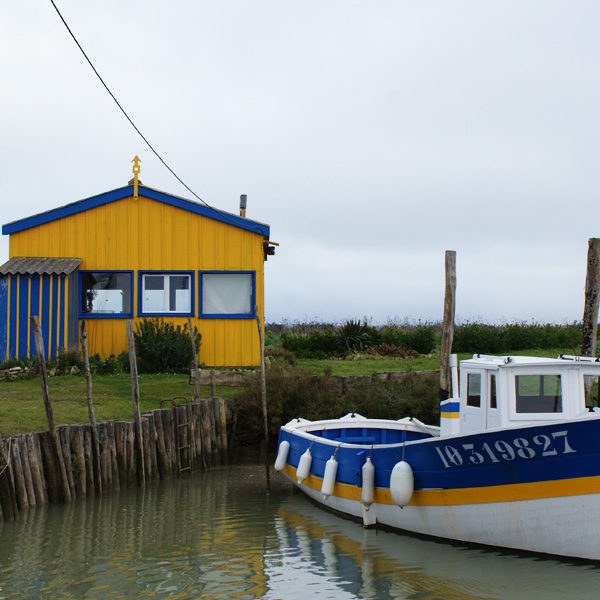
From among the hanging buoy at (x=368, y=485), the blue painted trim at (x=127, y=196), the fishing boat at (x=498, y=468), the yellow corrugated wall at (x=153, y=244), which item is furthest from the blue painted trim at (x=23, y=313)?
the hanging buoy at (x=368, y=485)

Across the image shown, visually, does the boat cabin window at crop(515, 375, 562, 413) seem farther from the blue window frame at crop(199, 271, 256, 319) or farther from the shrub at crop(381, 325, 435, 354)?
the shrub at crop(381, 325, 435, 354)

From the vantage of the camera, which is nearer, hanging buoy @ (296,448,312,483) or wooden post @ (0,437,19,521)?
wooden post @ (0,437,19,521)

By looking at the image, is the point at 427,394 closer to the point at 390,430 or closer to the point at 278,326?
the point at 390,430

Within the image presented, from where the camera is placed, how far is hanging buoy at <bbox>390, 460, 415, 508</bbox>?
10.9 metres

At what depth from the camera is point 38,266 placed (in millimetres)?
21469

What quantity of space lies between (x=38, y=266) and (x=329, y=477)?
40.8 feet

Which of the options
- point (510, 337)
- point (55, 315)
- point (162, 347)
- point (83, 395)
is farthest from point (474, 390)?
point (510, 337)

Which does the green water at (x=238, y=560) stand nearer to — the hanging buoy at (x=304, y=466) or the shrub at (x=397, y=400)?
the hanging buoy at (x=304, y=466)

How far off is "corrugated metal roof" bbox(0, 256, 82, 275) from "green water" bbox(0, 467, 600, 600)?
9686 millimetres

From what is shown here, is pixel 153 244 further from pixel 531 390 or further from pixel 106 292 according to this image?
pixel 531 390

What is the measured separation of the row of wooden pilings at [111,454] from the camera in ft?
37.5

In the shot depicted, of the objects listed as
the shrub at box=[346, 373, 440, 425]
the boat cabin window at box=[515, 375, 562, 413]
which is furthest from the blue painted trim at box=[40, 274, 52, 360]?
the boat cabin window at box=[515, 375, 562, 413]

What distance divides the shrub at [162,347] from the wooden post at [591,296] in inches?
424

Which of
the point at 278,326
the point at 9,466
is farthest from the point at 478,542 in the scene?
the point at 278,326
